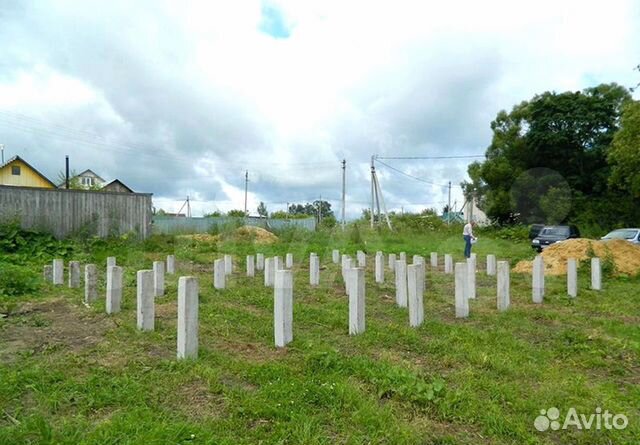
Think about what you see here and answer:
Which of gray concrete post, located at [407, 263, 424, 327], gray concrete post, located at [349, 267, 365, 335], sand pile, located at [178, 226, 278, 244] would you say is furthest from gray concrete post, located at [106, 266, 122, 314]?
sand pile, located at [178, 226, 278, 244]

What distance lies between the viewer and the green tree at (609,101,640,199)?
1875 cm

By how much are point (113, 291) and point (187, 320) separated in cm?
235

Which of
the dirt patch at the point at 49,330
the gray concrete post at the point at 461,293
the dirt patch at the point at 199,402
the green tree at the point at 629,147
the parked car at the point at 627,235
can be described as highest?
the green tree at the point at 629,147

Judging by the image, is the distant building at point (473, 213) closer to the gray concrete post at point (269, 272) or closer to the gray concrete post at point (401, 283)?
the gray concrete post at point (269, 272)

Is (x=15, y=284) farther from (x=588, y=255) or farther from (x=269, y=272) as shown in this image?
(x=588, y=255)

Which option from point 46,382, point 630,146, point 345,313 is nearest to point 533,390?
point 345,313

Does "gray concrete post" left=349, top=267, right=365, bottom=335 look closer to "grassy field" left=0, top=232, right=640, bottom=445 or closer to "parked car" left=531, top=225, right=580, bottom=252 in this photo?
"grassy field" left=0, top=232, right=640, bottom=445

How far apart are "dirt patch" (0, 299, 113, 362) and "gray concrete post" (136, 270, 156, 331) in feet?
1.47

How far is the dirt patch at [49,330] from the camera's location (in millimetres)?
4527

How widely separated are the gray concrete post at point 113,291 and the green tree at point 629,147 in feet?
66.5

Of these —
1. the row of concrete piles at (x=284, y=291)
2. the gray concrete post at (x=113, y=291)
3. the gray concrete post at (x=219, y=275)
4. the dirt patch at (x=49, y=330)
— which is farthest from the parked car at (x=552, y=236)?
the dirt patch at (x=49, y=330)

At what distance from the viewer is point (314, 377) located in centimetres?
375

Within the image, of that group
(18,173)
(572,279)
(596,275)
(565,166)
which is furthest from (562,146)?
(18,173)

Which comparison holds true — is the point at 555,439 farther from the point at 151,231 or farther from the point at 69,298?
the point at 151,231
